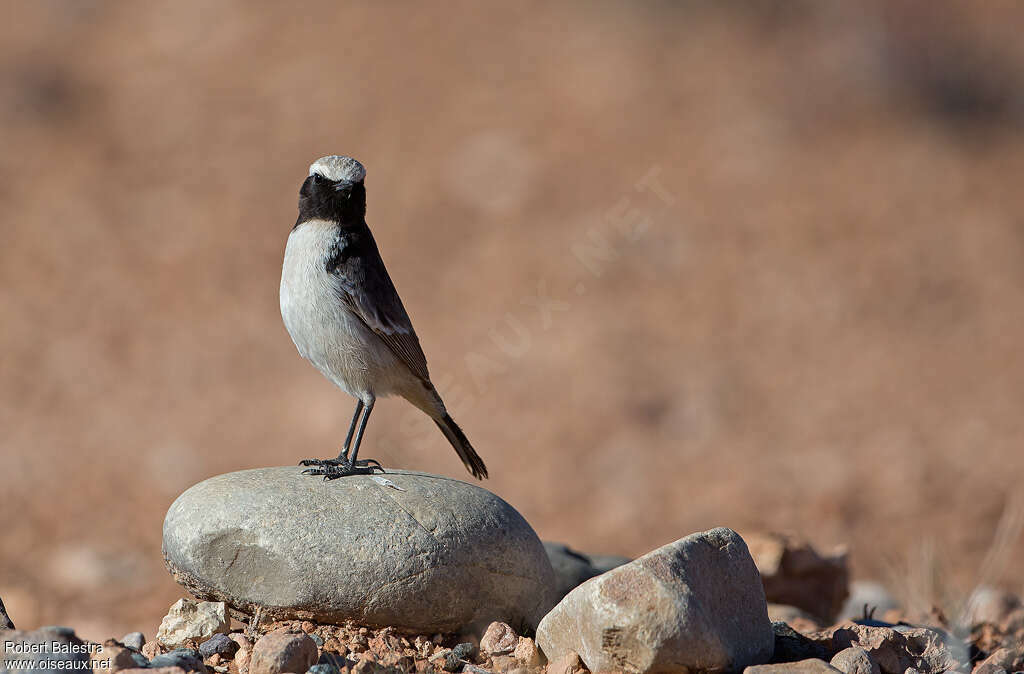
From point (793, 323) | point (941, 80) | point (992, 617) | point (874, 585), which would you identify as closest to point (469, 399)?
point (793, 323)

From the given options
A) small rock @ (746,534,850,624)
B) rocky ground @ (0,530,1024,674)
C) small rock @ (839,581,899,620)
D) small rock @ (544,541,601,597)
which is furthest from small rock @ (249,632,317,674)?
small rock @ (839,581,899,620)

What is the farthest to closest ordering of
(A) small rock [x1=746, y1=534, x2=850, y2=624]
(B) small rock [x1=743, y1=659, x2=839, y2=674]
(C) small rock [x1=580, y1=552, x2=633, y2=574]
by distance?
(A) small rock [x1=746, y1=534, x2=850, y2=624] < (C) small rock [x1=580, y1=552, x2=633, y2=574] < (B) small rock [x1=743, y1=659, x2=839, y2=674]

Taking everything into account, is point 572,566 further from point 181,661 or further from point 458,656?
point 181,661

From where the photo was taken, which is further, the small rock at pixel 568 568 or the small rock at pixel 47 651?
the small rock at pixel 568 568

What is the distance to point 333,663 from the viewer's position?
5.16 metres

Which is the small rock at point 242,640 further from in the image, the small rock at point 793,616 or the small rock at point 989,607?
the small rock at point 989,607

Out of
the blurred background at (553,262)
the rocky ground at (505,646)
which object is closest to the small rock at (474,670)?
the rocky ground at (505,646)

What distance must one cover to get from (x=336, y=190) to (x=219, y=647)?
8.70ft

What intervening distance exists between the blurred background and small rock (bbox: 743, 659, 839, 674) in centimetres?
480

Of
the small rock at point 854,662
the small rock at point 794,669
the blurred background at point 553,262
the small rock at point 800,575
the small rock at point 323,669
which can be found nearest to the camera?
the small rock at point 794,669

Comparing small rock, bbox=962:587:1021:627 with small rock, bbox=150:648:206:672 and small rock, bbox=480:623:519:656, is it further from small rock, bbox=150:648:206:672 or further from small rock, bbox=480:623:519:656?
small rock, bbox=150:648:206:672

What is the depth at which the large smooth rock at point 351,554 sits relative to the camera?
→ 221 inches

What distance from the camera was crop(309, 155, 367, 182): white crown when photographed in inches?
255

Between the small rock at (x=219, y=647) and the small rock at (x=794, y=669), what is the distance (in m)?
2.50
